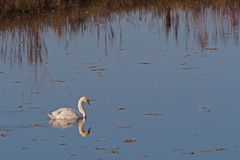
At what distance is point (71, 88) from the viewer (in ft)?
39.8

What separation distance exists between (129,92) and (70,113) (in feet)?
4.08

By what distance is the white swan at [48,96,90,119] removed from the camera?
1059 centimetres

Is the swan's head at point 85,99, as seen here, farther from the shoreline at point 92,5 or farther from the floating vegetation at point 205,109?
the shoreline at point 92,5

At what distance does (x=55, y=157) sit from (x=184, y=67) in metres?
4.56

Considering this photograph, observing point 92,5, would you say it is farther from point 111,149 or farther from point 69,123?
point 111,149

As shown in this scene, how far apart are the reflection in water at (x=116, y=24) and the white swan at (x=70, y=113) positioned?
2937mm

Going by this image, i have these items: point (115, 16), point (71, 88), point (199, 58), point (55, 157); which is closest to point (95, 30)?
point (115, 16)

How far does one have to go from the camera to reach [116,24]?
55.0ft

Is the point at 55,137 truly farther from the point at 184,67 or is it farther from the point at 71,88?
the point at 184,67

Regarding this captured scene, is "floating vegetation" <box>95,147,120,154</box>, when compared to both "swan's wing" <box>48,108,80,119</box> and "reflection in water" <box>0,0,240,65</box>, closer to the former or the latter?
"swan's wing" <box>48,108,80,119</box>

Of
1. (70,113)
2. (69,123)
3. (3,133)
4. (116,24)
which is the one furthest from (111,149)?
(116,24)

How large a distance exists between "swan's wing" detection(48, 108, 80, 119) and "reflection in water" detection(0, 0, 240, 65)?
3134 millimetres

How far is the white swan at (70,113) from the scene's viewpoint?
10.6 metres

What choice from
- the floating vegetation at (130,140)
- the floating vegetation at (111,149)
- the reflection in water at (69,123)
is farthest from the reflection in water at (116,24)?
the floating vegetation at (111,149)
